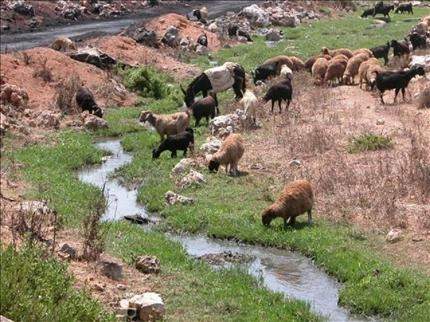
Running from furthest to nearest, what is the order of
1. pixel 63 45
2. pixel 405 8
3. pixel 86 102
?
pixel 405 8 < pixel 63 45 < pixel 86 102

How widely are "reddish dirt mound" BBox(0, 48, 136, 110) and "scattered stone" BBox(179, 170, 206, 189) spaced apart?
8.99 m

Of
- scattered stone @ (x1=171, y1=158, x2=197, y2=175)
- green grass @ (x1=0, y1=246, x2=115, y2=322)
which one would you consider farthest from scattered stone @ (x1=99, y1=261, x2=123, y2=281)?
scattered stone @ (x1=171, y1=158, x2=197, y2=175)

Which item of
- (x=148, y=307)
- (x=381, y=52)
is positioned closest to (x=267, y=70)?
(x=381, y=52)

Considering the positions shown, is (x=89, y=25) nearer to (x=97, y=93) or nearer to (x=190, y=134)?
(x=97, y=93)

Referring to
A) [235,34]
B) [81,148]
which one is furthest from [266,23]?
[81,148]

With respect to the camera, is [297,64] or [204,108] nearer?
[204,108]

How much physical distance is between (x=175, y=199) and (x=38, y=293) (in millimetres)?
8609

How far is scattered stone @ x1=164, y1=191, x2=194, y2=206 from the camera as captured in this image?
17422 millimetres

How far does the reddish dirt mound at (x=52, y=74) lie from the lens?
1066 inches

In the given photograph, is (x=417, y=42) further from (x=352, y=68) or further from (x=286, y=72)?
(x=286, y=72)

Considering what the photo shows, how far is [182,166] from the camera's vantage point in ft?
64.3

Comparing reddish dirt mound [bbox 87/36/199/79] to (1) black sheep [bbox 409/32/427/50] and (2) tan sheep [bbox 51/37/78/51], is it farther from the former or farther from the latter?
(1) black sheep [bbox 409/32/427/50]

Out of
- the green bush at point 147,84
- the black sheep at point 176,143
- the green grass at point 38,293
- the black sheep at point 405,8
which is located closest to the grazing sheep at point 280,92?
the black sheep at point 176,143

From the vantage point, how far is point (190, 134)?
20656 millimetres
